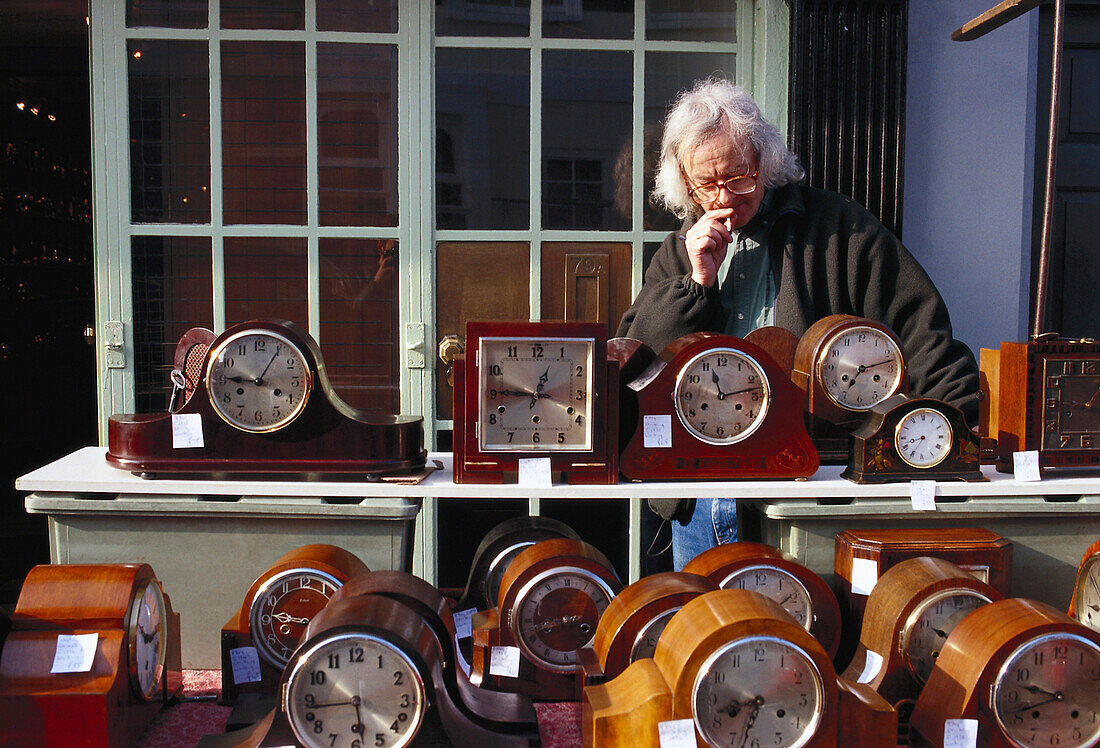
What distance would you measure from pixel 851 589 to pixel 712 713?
0.58 meters

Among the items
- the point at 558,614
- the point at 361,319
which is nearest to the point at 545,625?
the point at 558,614

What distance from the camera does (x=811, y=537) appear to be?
1.90 meters

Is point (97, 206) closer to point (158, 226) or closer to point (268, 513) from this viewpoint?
point (158, 226)

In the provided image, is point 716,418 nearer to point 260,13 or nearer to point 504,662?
point 504,662

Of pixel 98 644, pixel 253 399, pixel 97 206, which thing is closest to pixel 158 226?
pixel 97 206

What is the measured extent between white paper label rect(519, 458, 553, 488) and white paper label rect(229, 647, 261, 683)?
68 cm

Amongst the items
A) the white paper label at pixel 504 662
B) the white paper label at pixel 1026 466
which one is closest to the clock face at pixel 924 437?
the white paper label at pixel 1026 466

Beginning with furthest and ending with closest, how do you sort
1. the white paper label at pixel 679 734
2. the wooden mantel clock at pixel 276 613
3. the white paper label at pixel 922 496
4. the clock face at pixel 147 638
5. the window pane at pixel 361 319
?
the window pane at pixel 361 319
the white paper label at pixel 922 496
the wooden mantel clock at pixel 276 613
the clock face at pixel 147 638
the white paper label at pixel 679 734

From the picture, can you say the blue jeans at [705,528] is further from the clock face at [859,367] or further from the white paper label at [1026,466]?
the white paper label at [1026,466]

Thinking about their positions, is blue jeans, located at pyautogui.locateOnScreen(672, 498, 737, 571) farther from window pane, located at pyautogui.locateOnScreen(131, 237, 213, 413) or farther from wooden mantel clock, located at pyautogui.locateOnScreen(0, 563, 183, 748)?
window pane, located at pyautogui.locateOnScreen(131, 237, 213, 413)

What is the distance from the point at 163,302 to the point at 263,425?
139cm

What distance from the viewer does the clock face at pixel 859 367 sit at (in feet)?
6.26

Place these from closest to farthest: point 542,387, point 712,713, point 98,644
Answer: point 712,713 < point 98,644 < point 542,387

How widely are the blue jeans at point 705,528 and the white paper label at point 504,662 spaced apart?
0.72 m
